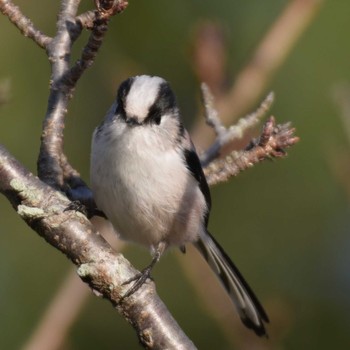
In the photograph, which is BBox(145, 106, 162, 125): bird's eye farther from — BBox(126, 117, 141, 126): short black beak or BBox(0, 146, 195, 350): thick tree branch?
BBox(0, 146, 195, 350): thick tree branch

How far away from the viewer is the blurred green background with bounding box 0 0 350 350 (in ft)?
12.7

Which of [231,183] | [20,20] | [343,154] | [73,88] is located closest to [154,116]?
[73,88]

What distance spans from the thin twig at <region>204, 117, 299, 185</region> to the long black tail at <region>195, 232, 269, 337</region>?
1.71 ft

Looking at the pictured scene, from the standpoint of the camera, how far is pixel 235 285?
312 centimetres

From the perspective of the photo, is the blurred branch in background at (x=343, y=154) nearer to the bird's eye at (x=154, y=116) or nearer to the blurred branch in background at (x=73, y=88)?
the blurred branch in background at (x=73, y=88)

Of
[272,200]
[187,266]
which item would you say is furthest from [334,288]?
[187,266]

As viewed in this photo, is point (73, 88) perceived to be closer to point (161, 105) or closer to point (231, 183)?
point (161, 105)

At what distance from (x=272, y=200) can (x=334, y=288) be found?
0.49 m

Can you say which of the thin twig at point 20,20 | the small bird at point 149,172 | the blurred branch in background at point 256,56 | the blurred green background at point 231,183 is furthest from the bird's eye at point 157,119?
the blurred green background at point 231,183

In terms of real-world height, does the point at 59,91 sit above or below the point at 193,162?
above

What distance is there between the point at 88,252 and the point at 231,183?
206 cm

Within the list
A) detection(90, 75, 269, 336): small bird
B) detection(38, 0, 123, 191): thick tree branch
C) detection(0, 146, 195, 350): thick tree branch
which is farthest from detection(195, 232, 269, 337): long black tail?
detection(0, 146, 195, 350): thick tree branch

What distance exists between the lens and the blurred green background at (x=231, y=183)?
3.86m

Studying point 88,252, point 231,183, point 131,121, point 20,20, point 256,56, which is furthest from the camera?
point 231,183
